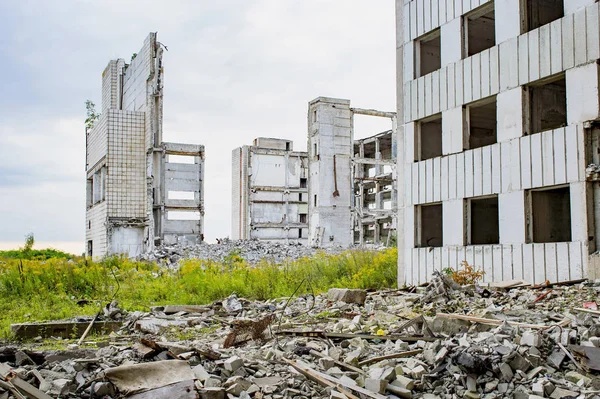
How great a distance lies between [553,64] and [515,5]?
1.56 meters

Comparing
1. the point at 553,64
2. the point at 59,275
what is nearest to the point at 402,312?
the point at 553,64

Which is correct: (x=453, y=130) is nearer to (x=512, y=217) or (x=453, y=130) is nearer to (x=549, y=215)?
(x=512, y=217)

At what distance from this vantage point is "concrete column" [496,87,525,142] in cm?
1065

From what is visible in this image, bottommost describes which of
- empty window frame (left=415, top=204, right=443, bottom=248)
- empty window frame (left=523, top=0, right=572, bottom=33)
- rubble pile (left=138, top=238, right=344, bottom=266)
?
rubble pile (left=138, top=238, right=344, bottom=266)

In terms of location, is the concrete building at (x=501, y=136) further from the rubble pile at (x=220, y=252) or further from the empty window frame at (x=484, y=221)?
the rubble pile at (x=220, y=252)

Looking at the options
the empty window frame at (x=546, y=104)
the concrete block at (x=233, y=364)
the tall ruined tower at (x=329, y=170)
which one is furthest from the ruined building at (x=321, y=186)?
the concrete block at (x=233, y=364)

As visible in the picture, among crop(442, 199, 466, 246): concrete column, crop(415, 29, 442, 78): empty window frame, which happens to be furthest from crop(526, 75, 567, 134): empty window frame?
crop(415, 29, 442, 78): empty window frame

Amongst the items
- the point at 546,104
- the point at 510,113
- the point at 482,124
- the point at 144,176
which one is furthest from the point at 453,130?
the point at 144,176

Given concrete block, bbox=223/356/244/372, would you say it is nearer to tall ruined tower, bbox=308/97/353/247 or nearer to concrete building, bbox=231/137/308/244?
tall ruined tower, bbox=308/97/353/247

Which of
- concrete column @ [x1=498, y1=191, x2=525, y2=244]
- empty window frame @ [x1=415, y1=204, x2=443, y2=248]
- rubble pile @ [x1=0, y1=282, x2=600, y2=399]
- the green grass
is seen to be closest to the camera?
rubble pile @ [x1=0, y1=282, x2=600, y2=399]

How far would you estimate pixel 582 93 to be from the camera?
31.0ft

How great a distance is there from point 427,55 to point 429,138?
2043 mm

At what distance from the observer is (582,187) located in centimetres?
934

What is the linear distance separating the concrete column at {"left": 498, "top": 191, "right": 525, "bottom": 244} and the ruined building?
63.6 feet
